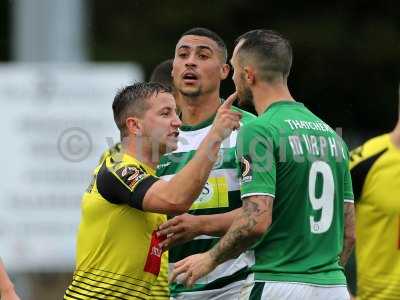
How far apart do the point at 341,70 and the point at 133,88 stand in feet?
56.9

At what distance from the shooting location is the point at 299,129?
728cm

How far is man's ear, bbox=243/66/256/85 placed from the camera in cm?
752

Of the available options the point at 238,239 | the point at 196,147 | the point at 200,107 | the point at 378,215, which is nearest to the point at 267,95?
the point at 238,239

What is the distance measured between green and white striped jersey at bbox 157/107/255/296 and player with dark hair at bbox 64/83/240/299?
60 cm

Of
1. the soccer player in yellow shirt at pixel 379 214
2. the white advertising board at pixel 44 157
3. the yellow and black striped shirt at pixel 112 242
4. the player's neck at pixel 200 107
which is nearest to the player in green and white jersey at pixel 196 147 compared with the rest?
the player's neck at pixel 200 107

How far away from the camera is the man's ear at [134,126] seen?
7.71 m

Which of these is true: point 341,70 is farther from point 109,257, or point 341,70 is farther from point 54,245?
point 109,257

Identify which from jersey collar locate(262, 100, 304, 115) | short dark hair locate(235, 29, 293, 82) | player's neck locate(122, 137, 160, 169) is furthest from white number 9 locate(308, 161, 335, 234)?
player's neck locate(122, 137, 160, 169)

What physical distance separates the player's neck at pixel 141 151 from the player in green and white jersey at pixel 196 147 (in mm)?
631

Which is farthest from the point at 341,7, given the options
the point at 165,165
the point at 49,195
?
the point at 165,165

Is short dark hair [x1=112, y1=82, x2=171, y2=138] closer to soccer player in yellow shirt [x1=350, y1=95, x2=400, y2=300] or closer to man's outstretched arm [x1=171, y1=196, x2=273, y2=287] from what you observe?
man's outstretched arm [x1=171, y1=196, x2=273, y2=287]

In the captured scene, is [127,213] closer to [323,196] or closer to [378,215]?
[323,196]

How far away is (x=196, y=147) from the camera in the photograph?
855 centimetres

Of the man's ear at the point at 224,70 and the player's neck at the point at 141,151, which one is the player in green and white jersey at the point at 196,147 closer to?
the man's ear at the point at 224,70
